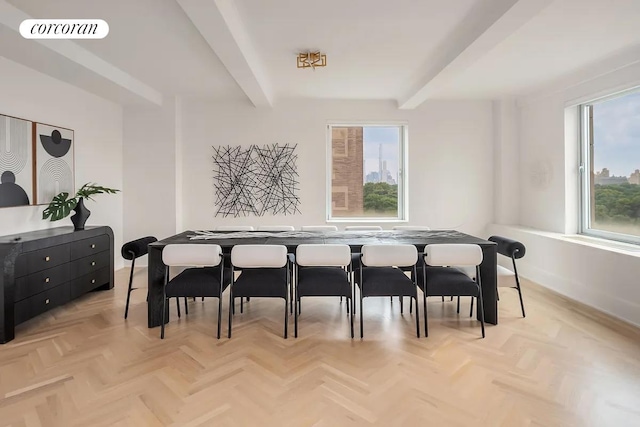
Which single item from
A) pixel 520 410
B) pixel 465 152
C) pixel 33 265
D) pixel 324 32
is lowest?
pixel 520 410

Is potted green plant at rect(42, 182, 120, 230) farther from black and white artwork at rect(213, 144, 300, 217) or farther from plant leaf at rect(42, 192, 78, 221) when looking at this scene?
black and white artwork at rect(213, 144, 300, 217)

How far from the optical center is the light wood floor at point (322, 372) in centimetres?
195

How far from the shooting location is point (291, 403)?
2.05 metres

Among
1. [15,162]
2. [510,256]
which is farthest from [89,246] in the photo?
[510,256]

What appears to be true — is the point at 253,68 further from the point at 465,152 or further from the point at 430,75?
the point at 465,152

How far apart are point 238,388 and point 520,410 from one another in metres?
1.70

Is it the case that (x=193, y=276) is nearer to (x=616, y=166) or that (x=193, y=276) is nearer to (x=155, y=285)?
(x=155, y=285)

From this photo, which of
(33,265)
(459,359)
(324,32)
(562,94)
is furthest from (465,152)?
(33,265)

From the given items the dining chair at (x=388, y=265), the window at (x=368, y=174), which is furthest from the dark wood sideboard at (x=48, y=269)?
the window at (x=368, y=174)

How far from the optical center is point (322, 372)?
2.39 metres

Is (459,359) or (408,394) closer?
(408,394)

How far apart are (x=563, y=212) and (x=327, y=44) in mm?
3857

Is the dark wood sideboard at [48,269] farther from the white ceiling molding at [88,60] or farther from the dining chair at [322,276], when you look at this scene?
the dining chair at [322,276]

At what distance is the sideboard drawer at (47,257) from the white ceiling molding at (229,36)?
256 centimetres
